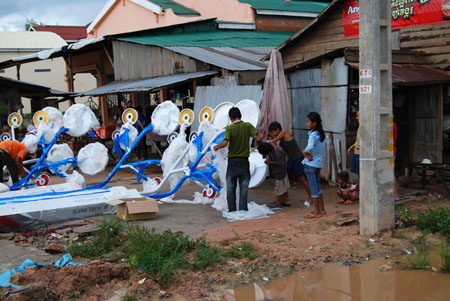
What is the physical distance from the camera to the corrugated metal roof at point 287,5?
66.5ft

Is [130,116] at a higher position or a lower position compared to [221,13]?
lower

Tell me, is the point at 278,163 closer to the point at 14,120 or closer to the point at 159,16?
the point at 14,120

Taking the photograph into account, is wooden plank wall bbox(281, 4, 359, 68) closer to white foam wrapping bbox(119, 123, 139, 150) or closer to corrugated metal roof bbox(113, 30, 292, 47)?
corrugated metal roof bbox(113, 30, 292, 47)

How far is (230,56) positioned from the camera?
48.5 feet

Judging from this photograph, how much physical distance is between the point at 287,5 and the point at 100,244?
18.1 m

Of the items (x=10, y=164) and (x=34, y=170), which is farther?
(x=34, y=170)

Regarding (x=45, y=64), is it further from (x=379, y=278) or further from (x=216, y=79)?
(x=379, y=278)

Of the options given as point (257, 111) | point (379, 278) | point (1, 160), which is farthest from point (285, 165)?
point (1, 160)

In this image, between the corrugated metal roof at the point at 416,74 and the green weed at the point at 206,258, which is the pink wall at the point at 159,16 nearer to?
the corrugated metal roof at the point at 416,74

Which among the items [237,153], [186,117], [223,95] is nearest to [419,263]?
[237,153]

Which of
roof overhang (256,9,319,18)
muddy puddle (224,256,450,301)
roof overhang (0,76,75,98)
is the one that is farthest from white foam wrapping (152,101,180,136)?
roof overhang (256,9,319,18)

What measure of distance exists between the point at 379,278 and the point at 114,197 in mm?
4805

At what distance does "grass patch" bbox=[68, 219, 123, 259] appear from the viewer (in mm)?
5863

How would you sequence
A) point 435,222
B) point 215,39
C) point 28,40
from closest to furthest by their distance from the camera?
point 435,222, point 215,39, point 28,40
